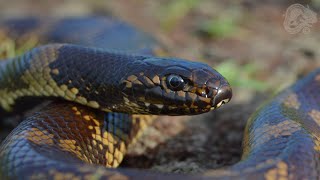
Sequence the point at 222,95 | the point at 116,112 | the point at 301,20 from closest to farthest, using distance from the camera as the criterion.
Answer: the point at 222,95 < the point at 116,112 < the point at 301,20

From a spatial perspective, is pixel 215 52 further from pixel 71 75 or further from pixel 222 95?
pixel 222 95

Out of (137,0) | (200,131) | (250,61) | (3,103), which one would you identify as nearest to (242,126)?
(200,131)

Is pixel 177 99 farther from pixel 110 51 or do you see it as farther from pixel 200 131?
pixel 200 131

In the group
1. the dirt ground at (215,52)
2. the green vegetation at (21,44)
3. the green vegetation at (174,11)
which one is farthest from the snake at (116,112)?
the green vegetation at (174,11)

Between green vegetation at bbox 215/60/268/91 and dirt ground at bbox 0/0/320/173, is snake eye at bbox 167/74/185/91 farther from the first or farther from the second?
green vegetation at bbox 215/60/268/91

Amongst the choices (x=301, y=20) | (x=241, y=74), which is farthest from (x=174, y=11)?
(x=241, y=74)

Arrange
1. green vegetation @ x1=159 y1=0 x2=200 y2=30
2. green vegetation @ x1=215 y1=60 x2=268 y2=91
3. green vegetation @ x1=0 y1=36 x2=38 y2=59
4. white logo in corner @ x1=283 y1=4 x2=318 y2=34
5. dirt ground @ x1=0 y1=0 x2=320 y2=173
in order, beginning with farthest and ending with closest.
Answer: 1. green vegetation @ x1=159 y1=0 x2=200 y2=30
2. white logo in corner @ x1=283 y1=4 x2=318 y2=34
3. green vegetation @ x1=0 y1=36 x2=38 y2=59
4. green vegetation @ x1=215 y1=60 x2=268 y2=91
5. dirt ground @ x1=0 y1=0 x2=320 y2=173

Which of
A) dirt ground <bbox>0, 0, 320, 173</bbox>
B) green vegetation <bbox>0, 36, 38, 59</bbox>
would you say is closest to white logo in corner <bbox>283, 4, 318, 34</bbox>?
dirt ground <bbox>0, 0, 320, 173</bbox>
